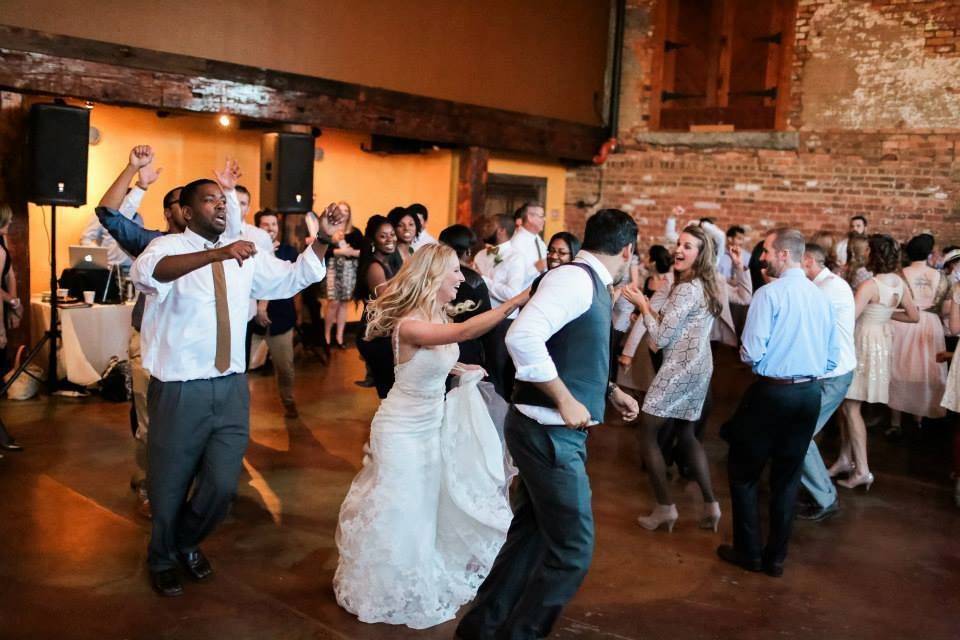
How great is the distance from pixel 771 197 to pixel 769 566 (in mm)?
7432

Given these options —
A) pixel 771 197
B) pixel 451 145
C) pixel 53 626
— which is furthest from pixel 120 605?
pixel 771 197

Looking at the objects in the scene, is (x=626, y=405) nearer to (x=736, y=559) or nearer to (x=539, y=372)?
(x=539, y=372)

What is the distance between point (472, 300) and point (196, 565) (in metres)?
1.95

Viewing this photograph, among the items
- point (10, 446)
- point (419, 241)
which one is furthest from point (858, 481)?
point (10, 446)

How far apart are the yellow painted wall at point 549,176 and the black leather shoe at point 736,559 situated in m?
7.92

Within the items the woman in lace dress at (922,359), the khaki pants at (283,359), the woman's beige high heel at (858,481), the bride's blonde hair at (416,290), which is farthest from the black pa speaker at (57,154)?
the woman in lace dress at (922,359)

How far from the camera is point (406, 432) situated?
3.69m

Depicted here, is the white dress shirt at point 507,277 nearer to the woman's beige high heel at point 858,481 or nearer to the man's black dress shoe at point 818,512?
the man's black dress shoe at point 818,512

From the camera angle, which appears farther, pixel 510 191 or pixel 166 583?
pixel 510 191

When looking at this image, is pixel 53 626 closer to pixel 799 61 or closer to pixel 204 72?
pixel 204 72

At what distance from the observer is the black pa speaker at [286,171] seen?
866cm

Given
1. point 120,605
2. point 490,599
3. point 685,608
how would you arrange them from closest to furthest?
point 490,599 → point 120,605 → point 685,608

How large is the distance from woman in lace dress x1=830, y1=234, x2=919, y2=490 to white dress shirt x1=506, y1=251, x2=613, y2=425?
3.34m

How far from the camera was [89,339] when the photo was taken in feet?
23.4
